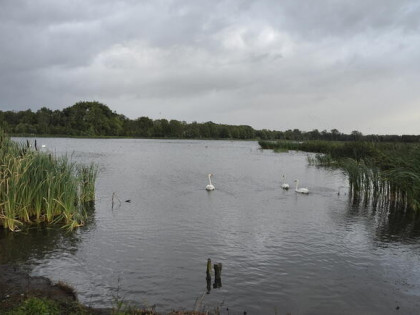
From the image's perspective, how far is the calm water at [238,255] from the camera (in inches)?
333

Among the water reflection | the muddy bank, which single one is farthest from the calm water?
the muddy bank

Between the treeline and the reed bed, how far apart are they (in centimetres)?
8962

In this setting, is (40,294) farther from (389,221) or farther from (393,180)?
(393,180)

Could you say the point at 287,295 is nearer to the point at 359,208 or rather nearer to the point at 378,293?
the point at 378,293

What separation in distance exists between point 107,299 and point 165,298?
4.07 feet

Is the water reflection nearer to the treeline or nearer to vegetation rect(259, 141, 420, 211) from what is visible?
vegetation rect(259, 141, 420, 211)

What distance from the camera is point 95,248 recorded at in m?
11.5

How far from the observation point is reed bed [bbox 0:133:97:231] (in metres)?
11.9

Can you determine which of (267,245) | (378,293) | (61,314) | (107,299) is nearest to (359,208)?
→ (267,245)

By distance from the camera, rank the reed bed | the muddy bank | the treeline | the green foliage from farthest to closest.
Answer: the treeline < the reed bed < the muddy bank < the green foliage

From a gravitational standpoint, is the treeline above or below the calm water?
above

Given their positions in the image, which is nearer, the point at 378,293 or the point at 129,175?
the point at 378,293

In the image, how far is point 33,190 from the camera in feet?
41.6

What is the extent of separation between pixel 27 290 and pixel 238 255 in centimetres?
607
